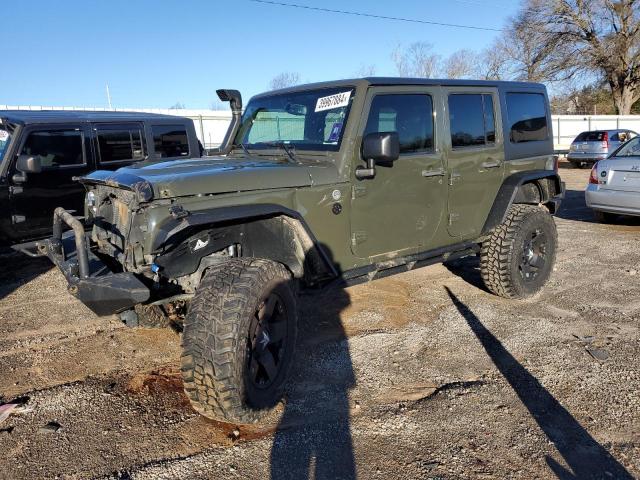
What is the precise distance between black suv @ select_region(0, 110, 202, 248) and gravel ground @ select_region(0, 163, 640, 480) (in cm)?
138

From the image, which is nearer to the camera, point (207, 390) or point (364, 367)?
point (207, 390)

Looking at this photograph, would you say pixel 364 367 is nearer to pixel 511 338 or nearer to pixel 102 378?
pixel 511 338

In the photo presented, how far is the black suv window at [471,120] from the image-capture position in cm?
436

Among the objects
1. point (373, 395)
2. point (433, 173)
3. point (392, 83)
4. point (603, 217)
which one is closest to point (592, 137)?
point (603, 217)

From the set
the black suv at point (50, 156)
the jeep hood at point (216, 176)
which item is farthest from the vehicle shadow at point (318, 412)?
the black suv at point (50, 156)

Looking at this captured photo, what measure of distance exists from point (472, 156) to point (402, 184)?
945mm

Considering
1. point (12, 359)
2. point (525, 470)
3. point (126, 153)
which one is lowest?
point (525, 470)

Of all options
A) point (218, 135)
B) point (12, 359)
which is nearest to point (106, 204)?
point (12, 359)

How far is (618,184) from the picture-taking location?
7918 mm

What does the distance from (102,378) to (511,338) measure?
3.21 metres

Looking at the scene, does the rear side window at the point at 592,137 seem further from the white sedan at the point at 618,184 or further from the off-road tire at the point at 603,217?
the white sedan at the point at 618,184

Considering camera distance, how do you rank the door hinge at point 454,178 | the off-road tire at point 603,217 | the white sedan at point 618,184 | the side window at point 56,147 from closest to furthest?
the door hinge at point 454,178 < the side window at point 56,147 < the white sedan at point 618,184 < the off-road tire at point 603,217

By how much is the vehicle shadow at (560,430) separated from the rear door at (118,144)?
5461 mm

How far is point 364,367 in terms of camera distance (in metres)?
3.71
